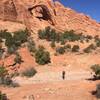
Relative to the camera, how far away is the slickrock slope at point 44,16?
147ft

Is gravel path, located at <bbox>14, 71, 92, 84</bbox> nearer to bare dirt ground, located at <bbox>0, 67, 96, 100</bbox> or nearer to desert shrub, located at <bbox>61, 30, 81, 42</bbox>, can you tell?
bare dirt ground, located at <bbox>0, 67, 96, 100</bbox>

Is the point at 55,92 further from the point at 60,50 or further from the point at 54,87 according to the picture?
the point at 60,50

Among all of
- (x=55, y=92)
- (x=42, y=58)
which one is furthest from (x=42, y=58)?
(x=55, y=92)

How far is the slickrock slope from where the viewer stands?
44875 millimetres

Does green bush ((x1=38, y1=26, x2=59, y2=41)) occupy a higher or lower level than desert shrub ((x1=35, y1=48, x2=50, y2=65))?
higher

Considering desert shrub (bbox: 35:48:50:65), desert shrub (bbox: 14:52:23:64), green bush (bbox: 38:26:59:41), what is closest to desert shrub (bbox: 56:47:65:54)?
desert shrub (bbox: 35:48:50:65)

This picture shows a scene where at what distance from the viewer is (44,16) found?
49.2 meters

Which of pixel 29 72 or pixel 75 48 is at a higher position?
pixel 75 48

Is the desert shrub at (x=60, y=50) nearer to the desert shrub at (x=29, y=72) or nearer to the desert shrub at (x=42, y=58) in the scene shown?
the desert shrub at (x=42, y=58)

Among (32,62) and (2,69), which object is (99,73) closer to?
(2,69)

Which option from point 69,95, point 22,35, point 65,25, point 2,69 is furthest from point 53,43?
point 69,95

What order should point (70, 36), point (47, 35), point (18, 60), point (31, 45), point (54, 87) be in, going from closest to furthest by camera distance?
point (54, 87) → point (18, 60) → point (31, 45) → point (47, 35) → point (70, 36)

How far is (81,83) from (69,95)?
297 cm

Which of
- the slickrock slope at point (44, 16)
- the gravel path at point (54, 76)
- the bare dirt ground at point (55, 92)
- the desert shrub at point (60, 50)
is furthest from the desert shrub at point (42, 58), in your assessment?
the slickrock slope at point (44, 16)
